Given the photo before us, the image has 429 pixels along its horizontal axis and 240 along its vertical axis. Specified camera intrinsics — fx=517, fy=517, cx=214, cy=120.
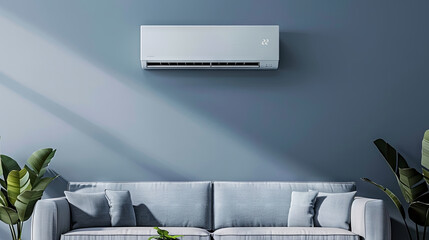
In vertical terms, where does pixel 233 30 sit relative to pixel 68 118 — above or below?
above

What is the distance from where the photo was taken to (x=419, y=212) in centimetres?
397

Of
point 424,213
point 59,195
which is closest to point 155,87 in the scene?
point 59,195

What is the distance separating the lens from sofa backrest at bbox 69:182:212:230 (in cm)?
400

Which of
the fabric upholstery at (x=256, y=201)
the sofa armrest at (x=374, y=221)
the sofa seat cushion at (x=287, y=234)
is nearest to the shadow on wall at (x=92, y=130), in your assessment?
the fabric upholstery at (x=256, y=201)

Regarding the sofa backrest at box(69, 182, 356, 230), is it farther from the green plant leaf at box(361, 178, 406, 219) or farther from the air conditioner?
the air conditioner

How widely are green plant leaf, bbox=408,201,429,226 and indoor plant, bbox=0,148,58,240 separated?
281 centimetres

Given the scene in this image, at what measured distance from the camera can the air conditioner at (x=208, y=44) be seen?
424cm

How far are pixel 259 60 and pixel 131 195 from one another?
1.50 metres

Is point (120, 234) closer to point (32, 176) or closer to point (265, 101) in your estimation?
point (32, 176)

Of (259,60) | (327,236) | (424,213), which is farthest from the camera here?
(259,60)

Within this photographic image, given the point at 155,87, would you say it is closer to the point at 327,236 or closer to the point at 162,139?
the point at 162,139

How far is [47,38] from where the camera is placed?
4375 mm

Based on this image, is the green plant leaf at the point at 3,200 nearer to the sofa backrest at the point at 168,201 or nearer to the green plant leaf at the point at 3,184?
the green plant leaf at the point at 3,184

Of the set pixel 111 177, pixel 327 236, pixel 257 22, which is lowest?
pixel 327 236
